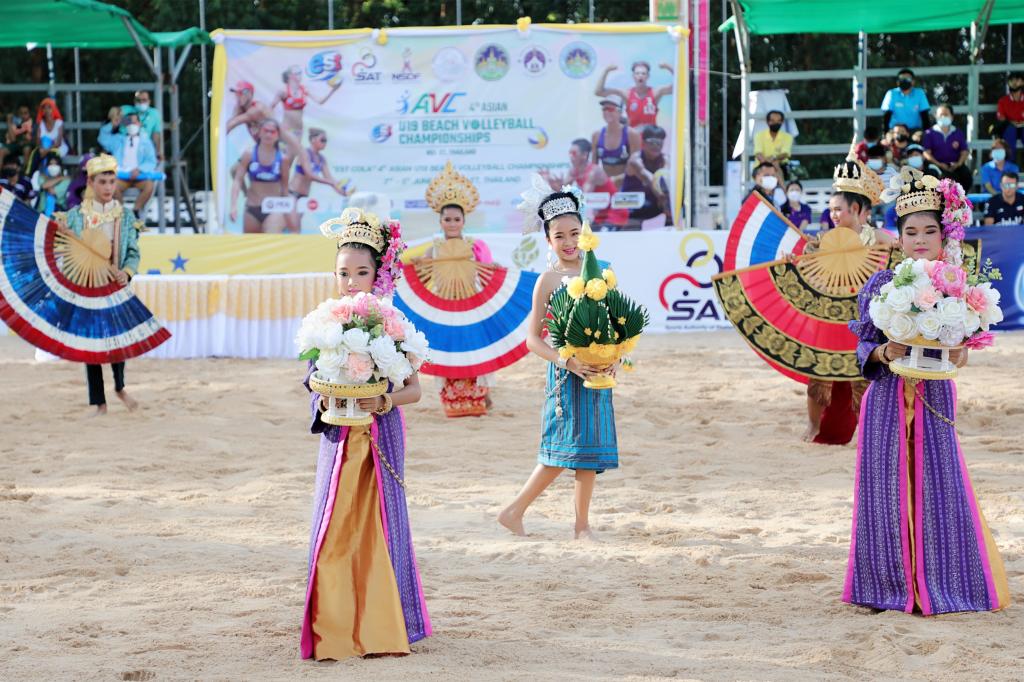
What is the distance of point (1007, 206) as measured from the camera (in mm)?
16766

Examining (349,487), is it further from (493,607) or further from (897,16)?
(897,16)

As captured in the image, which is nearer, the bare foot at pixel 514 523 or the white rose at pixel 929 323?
the white rose at pixel 929 323

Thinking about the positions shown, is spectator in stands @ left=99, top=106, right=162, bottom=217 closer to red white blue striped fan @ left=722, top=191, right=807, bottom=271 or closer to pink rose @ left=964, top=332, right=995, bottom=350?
red white blue striped fan @ left=722, top=191, right=807, bottom=271

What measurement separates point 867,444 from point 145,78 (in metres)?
21.5

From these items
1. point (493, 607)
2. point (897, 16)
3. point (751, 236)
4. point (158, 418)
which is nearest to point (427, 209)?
point (897, 16)

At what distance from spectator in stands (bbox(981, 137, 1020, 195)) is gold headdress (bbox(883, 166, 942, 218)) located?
12718 mm

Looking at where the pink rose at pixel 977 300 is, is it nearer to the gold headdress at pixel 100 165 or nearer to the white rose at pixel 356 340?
the white rose at pixel 356 340

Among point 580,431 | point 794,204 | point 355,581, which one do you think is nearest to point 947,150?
point 794,204

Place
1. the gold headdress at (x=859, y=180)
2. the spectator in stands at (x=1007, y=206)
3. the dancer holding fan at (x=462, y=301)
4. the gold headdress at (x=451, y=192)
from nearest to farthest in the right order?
the gold headdress at (x=859, y=180) < the gold headdress at (x=451, y=192) < the dancer holding fan at (x=462, y=301) < the spectator in stands at (x=1007, y=206)


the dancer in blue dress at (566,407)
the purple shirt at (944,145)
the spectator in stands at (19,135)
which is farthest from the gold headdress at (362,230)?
the spectator in stands at (19,135)

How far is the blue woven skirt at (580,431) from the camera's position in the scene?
646 centimetres

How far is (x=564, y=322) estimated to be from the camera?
618cm

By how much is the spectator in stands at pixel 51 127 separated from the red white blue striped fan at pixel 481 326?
10.4 metres

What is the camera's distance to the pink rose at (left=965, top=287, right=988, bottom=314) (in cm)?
521
